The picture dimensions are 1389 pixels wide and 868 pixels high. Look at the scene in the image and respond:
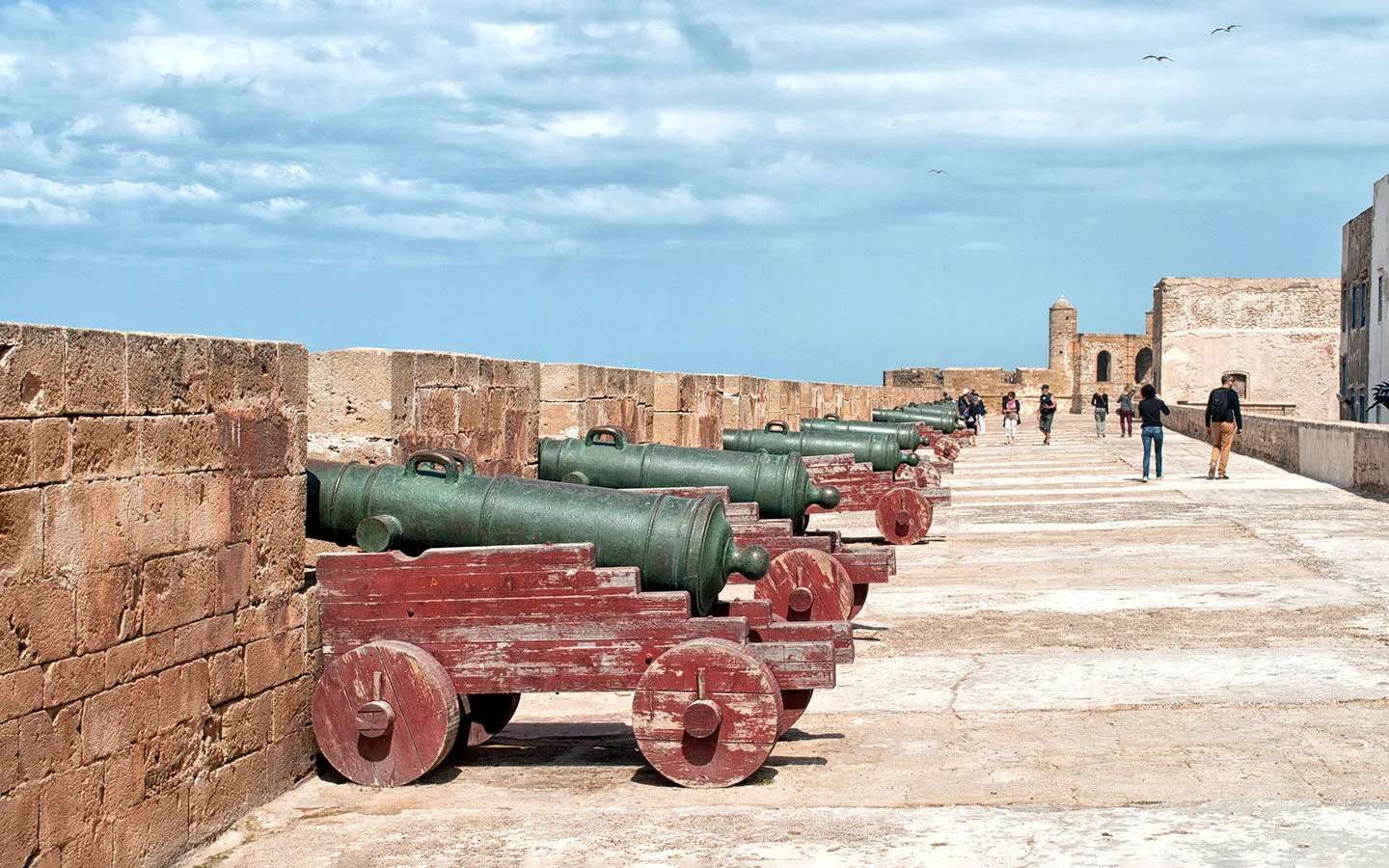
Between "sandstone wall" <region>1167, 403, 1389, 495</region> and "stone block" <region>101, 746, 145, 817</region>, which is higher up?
"sandstone wall" <region>1167, 403, 1389, 495</region>

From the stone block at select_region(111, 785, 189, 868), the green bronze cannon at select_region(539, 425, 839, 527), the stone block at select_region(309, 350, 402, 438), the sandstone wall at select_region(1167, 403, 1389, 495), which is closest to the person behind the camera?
the stone block at select_region(111, 785, 189, 868)

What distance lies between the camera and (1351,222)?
3156cm

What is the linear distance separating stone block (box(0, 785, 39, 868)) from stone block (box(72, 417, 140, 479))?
774mm

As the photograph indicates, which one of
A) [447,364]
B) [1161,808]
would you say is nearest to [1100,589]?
[447,364]

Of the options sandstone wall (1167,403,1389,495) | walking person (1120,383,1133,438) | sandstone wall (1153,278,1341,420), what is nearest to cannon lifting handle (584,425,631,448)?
sandstone wall (1167,403,1389,495)

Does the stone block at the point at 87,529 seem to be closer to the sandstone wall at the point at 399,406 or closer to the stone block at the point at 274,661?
the stone block at the point at 274,661

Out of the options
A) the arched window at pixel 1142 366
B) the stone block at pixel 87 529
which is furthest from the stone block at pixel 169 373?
the arched window at pixel 1142 366

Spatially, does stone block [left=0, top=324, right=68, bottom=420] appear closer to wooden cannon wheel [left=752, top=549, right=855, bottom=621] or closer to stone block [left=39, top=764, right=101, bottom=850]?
stone block [left=39, top=764, right=101, bottom=850]

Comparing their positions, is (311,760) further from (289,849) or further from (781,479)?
(781,479)

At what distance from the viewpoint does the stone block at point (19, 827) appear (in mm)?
3533

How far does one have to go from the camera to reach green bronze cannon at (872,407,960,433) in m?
22.2

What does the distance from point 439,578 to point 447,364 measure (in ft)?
7.32

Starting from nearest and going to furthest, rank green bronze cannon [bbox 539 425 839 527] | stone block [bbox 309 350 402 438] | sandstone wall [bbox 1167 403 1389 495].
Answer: stone block [bbox 309 350 402 438] → green bronze cannon [bbox 539 425 839 527] → sandstone wall [bbox 1167 403 1389 495]

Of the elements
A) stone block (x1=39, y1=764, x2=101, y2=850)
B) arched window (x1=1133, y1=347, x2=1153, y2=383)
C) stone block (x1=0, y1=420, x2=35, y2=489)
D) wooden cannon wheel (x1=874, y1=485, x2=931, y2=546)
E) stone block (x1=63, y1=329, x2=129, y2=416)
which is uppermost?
arched window (x1=1133, y1=347, x2=1153, y2=383)
